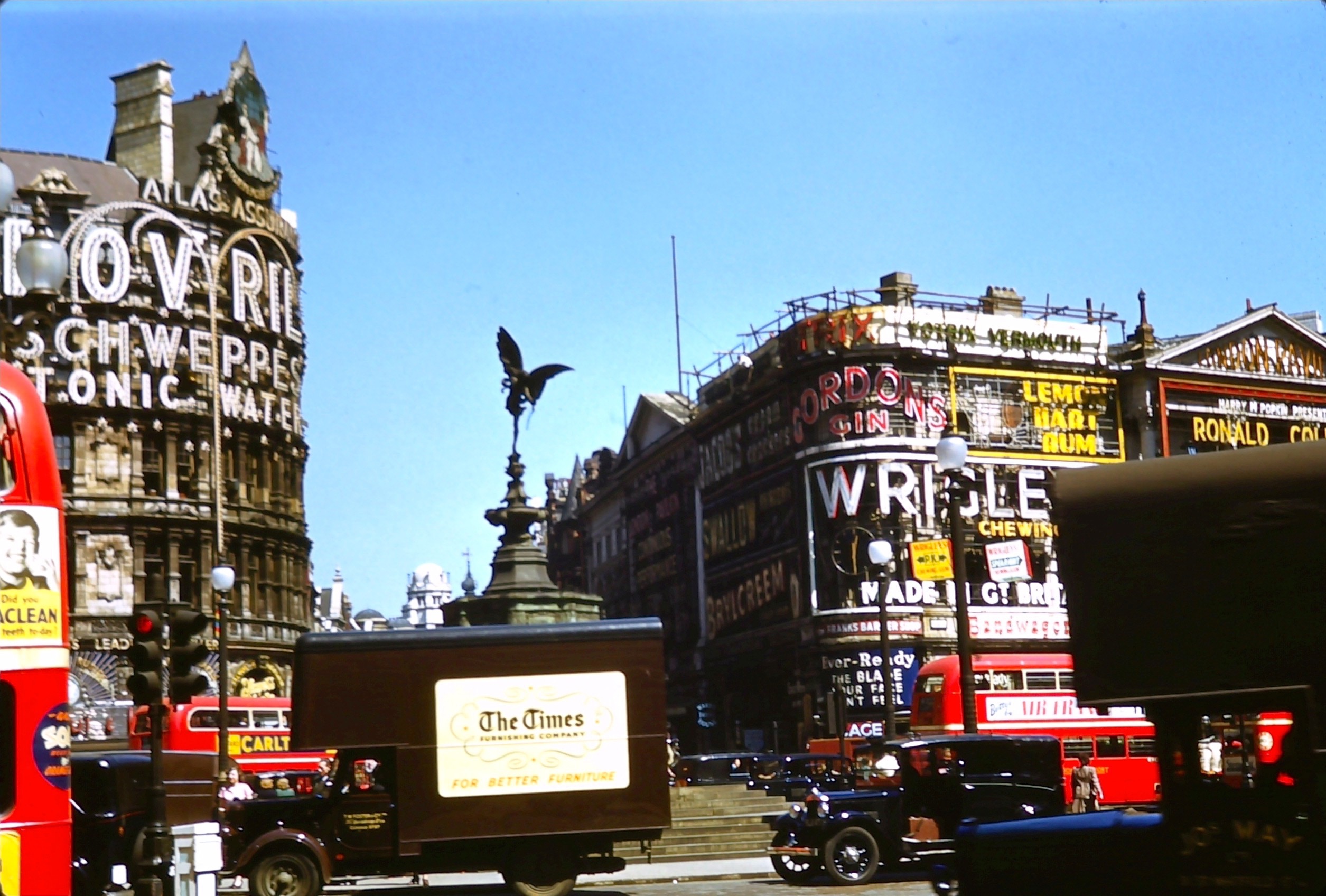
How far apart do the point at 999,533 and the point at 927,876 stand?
1689 inches

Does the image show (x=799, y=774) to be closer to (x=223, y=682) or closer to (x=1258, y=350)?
(x=223, y=682)

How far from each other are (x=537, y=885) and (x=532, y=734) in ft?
6.24

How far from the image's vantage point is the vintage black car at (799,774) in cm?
3553

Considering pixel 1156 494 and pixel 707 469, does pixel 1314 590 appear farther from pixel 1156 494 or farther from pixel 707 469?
pixel 707 469

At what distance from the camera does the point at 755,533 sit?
72250 millimetres

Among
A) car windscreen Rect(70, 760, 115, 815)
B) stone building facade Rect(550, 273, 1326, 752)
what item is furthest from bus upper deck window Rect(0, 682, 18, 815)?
stone building facade Rect(550, 273, 1326, 752)

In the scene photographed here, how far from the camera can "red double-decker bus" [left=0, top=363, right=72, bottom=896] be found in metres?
14.3

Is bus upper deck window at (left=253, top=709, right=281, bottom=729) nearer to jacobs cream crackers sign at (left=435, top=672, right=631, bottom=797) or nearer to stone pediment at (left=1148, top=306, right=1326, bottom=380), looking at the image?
jacobs cream crackers sign at (left=435, top=672, right=631, bottom=797)

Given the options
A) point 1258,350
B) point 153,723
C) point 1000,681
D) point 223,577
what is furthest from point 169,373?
point 153,723

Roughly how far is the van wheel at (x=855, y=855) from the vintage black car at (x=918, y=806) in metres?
0.01

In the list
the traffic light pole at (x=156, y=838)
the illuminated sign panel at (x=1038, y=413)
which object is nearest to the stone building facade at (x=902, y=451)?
the illuminated sign panel at (x=1038, y=413)

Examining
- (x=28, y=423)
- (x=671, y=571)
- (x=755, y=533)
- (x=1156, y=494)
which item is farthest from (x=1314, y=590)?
(x=671, y=571)

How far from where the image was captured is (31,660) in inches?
567

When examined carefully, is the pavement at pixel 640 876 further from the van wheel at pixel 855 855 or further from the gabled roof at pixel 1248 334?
the gabled roof at pixel 1248 334
